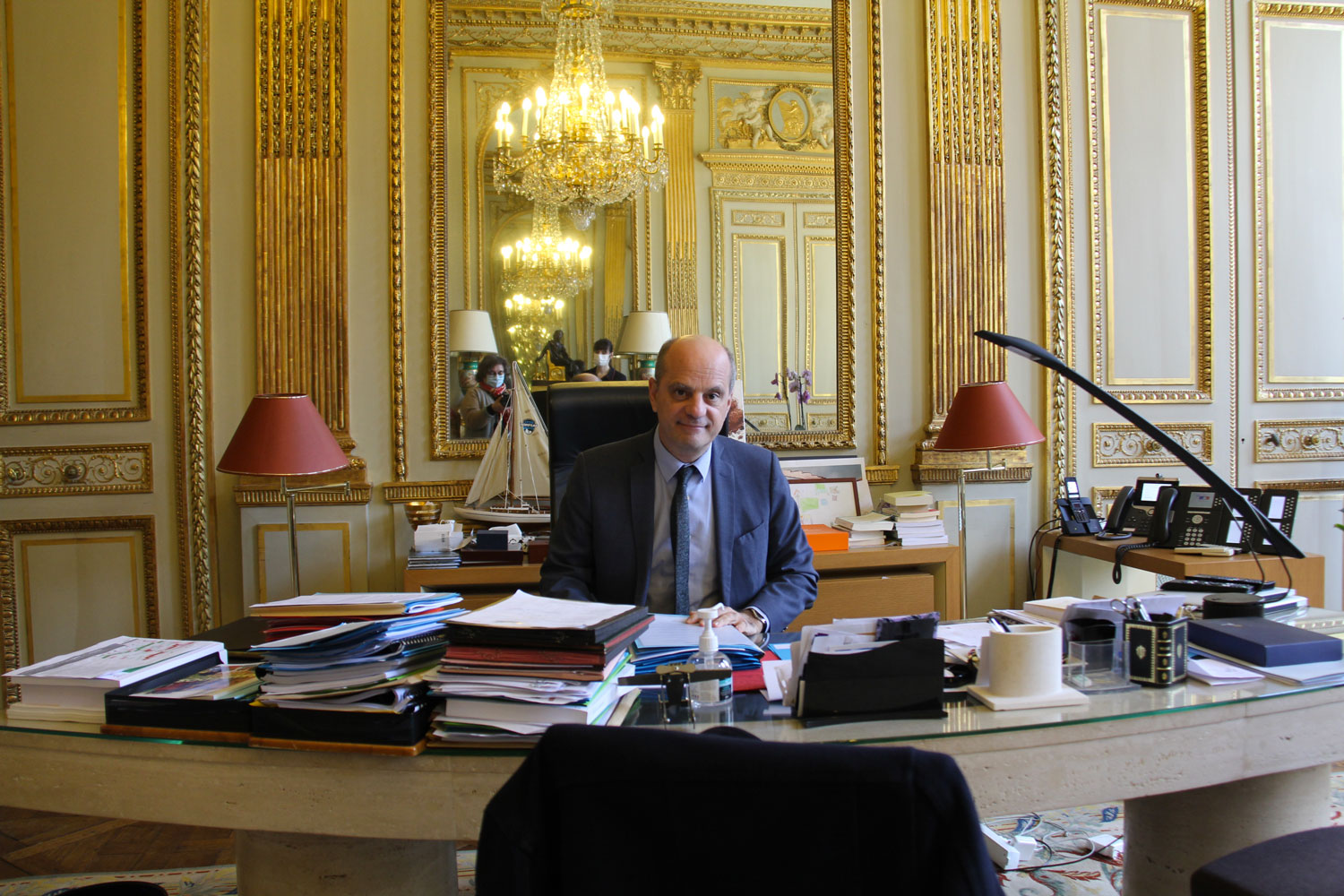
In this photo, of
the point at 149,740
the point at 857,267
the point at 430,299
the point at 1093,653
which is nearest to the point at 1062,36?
the point at 857,267

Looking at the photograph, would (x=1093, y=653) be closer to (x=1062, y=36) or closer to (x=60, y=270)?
(x=1062, y=36)

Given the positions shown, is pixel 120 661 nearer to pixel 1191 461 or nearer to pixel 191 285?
pixel 1191 461

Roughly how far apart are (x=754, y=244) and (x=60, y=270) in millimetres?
2659

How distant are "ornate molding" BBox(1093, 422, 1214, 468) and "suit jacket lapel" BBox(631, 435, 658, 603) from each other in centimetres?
258

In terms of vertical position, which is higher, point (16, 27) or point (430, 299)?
point (16, 27)

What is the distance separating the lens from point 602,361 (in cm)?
346

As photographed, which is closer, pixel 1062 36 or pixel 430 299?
pixel 430 299

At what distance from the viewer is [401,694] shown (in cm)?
118

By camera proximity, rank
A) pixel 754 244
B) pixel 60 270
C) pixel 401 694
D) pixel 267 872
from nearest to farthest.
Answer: pixel 401 694, pixel 267 872, pixel 60 270, pixel 754 244

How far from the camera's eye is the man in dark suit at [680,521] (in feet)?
6.69

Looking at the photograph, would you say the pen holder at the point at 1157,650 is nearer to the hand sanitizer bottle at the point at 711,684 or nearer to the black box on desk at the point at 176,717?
the hand sanitizer bottle at the point at 711,684

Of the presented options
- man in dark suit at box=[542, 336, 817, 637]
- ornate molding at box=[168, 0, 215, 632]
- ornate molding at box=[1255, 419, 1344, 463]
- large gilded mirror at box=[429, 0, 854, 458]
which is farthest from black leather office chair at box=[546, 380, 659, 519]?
Answer: ornate molding at box=[1255, 419, 1344, 463]

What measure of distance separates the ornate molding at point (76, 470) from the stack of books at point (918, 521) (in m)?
2.86

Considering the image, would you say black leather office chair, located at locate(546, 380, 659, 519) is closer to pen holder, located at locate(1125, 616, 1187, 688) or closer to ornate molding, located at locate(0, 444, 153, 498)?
pen holder, located at locate(1125, 616, 1187, 688)
